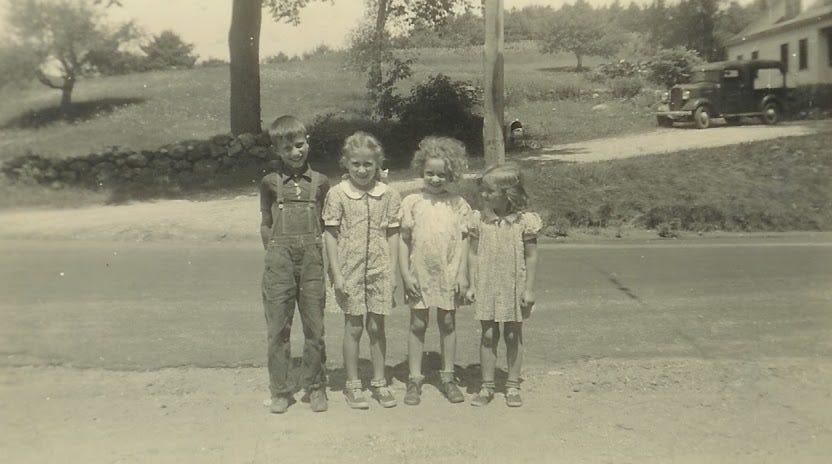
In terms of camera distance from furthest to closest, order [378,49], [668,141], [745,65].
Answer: [745,65], [378,49], [668,141]

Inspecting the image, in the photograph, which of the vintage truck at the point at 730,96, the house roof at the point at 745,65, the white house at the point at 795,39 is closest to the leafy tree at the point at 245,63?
the vintage truck at the point at 730,96

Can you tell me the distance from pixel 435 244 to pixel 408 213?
0.77 ft

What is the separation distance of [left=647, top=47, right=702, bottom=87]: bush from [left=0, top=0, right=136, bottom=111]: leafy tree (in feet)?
52.3

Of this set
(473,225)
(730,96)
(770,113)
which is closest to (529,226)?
(473,225)

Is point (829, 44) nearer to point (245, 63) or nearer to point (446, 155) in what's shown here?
point (245, 63)

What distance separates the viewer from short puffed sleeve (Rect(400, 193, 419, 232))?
4.43 metres

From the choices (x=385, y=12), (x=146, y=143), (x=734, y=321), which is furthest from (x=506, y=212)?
(x=146, y=143)

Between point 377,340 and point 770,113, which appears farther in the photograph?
point 770,113

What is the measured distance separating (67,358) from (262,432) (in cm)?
197

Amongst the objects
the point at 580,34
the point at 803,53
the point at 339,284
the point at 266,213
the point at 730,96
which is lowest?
the point at 339,284

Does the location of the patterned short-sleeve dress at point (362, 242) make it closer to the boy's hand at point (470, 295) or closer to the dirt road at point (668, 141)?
the boy's hand at point (470, 295)

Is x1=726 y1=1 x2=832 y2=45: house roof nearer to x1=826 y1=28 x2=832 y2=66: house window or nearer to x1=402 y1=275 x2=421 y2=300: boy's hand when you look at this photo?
x1=826 y1=28 x2=832 y2=66: house window

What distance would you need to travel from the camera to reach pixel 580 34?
23.7 m

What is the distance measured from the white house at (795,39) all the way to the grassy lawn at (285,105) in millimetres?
8940
